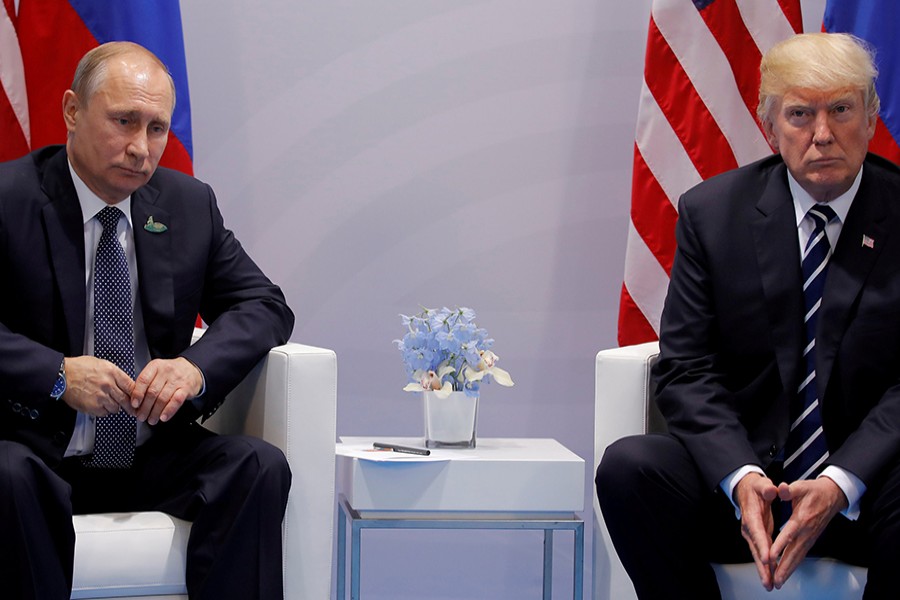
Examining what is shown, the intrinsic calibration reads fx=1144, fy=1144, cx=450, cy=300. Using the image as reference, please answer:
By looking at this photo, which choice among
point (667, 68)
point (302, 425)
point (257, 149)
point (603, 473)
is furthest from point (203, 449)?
point (667, 68)

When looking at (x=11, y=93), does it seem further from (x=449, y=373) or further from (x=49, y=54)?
(x=449, y=373)

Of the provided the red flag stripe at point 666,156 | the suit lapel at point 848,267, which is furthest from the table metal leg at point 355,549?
the red flag stripe at point 666,156

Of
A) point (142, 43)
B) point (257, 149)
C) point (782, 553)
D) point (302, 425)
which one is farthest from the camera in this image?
point (257, 149)

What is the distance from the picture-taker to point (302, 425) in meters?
2.42

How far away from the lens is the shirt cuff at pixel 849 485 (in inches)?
83.6

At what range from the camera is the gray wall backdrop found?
3648mm

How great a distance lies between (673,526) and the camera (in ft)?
7.17

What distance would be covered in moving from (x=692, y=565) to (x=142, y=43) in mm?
2074

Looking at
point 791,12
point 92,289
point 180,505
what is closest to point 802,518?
point 180,505

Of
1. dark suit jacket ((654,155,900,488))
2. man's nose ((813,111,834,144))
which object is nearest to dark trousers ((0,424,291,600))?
dark suit jacket ((654,155,900,488))

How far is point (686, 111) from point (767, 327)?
117 centimetres

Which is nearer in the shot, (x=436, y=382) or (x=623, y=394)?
(x=623, y=394)

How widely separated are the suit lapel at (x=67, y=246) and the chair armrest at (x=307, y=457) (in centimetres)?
43

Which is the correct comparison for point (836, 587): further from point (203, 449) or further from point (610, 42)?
point (610, 42)
